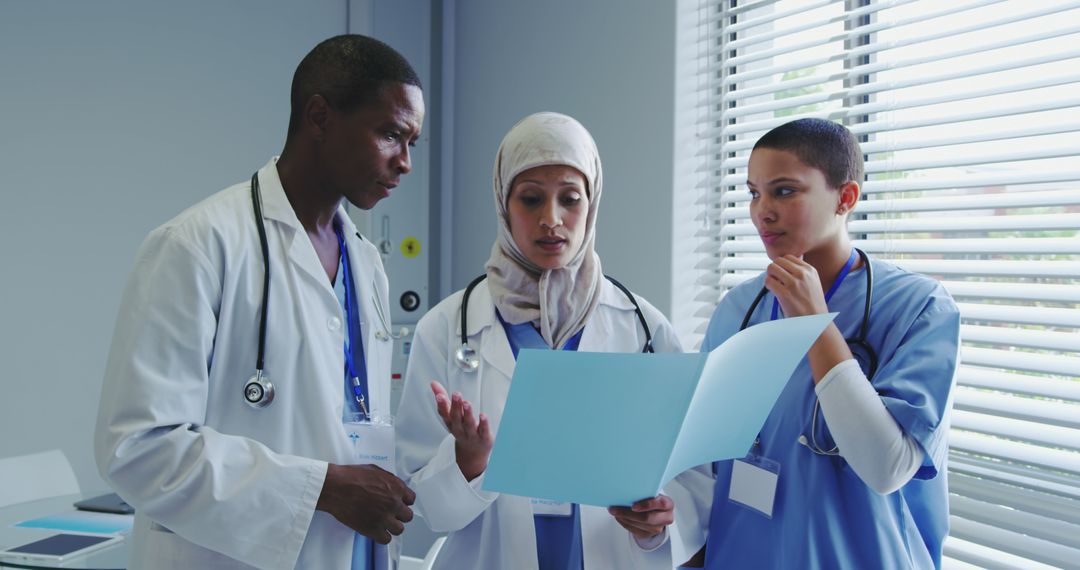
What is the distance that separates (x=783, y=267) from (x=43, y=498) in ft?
7.83

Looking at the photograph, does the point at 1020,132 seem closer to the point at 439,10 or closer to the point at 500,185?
the point at 500,185

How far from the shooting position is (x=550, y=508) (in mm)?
1405

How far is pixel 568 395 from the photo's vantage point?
3.27 feet

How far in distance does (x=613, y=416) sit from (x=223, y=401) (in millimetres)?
628

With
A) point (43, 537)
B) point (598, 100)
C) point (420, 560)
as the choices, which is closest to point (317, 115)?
point (420, 560)

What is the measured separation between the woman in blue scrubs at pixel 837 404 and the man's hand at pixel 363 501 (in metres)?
0.61

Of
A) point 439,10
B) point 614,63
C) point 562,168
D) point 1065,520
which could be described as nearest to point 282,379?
point 562,168

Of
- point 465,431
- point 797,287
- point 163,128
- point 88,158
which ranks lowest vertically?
point 465,431

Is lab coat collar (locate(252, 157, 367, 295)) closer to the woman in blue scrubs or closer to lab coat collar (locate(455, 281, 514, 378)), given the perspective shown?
lab coat collar (locate(455, 281, 514, 378))

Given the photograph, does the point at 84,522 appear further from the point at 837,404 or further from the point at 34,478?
the point at 837,404

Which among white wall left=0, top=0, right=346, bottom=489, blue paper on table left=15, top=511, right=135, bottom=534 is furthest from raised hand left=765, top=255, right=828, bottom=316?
white wall left=0, top=0, right=346, bottom=489

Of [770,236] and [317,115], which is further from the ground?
[317,115]

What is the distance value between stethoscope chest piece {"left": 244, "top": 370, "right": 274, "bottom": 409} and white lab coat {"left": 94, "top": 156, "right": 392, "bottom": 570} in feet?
0.07

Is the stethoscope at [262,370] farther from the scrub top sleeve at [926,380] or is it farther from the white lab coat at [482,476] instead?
the scrub top sleeve at [926,380]
